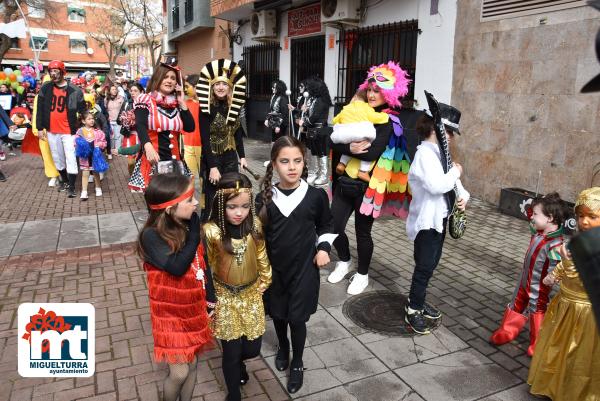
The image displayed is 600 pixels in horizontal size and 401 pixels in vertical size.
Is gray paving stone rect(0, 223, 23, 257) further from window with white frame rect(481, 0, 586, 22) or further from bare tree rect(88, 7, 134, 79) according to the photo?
bare tree rect(88, 7, 134, 79)

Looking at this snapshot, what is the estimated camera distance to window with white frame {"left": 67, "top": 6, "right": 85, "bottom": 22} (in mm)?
47519

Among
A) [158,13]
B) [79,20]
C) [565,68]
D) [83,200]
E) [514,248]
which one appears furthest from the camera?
[79,20]

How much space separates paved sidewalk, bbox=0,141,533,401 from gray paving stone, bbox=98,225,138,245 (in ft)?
1.22

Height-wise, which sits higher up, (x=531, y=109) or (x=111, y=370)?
(x=531, y=109)

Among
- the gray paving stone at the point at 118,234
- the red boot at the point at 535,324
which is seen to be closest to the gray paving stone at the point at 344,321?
the red boot at the point at 535,324

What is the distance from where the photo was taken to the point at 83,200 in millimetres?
7941

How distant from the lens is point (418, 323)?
12.2 feet

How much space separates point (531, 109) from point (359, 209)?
4.31 m

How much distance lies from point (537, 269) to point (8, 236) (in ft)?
19.8

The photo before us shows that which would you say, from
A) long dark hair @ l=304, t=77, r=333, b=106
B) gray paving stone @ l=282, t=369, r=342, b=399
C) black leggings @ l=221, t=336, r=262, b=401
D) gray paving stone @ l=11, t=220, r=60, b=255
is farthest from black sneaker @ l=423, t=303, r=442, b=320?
long dark hair @ l=304, t=77, r=333, b=106

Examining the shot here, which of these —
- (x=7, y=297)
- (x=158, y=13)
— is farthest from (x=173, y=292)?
(x=158, y=13)

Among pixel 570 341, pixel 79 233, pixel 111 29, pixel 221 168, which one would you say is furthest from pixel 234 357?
pixel 111 29

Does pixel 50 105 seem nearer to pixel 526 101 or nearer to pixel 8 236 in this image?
pixel 8 236

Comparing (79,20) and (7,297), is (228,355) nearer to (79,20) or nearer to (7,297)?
(7,297)
